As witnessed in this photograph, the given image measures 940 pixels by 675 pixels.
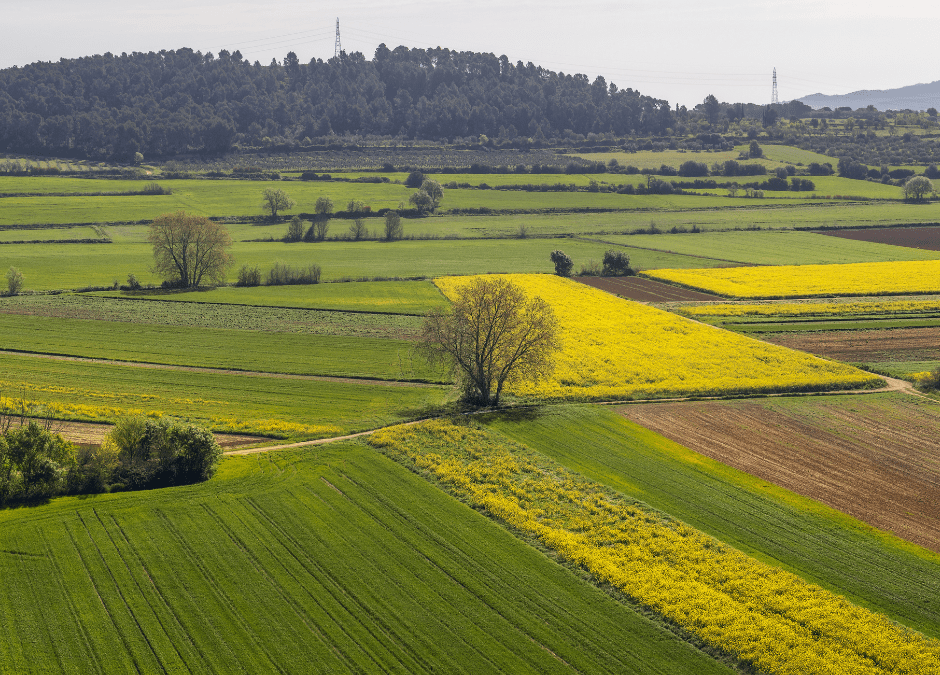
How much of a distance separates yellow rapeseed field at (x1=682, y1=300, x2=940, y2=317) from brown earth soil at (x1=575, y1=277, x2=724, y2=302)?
6.47 metres

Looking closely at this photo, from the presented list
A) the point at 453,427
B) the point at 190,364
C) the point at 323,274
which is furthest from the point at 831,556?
the point at 323,274

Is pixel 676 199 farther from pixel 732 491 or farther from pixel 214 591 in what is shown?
pixel 214 591

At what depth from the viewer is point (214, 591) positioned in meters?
37.1

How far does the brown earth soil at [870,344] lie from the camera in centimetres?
7756

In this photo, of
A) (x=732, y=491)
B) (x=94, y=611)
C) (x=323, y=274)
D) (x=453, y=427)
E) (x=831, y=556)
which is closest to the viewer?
(x=94, y=611)

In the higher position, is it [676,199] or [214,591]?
[676,199]

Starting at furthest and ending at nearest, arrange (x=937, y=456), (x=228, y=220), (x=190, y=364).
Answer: (x=228, y=220) → (x=190, y=364) → (x=937, y=456)

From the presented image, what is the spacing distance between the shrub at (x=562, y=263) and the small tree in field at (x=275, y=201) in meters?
69.3

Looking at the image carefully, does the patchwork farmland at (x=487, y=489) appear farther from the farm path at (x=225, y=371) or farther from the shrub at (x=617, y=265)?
the shrub at (x=617, y=265)

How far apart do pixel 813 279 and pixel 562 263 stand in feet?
109

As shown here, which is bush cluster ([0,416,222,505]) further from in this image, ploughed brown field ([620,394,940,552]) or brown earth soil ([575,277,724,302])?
brown earth soil ([575,277,724,302])

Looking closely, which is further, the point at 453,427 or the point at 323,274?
the point at 323,274

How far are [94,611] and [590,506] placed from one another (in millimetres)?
24076

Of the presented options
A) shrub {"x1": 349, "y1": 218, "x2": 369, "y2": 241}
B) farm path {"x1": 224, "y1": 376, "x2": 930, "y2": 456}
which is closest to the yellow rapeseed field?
farm path {"x1": 224, "y1": 376, "x2": 930, "y2": 456}
